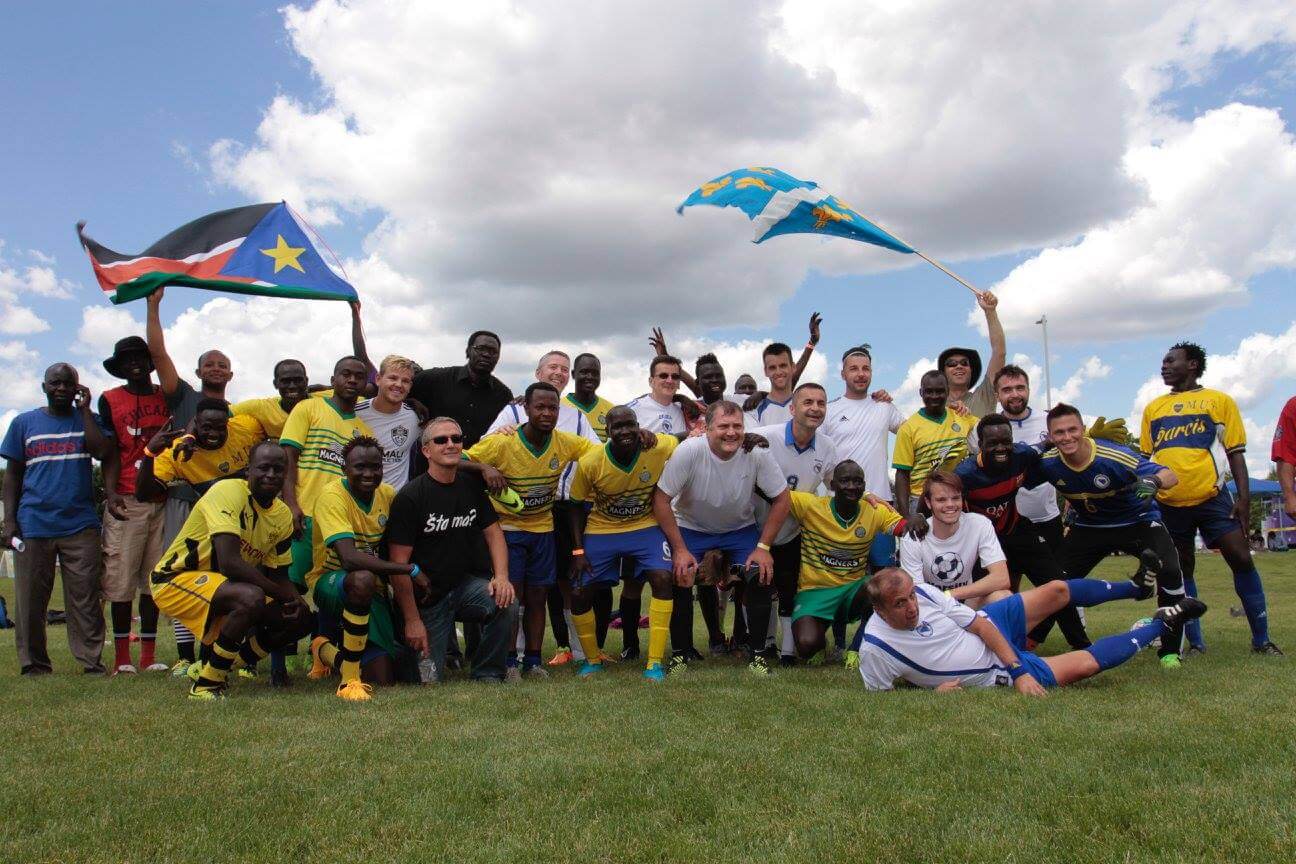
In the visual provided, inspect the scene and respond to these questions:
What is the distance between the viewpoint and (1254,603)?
7867 mm

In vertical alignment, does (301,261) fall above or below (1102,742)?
above

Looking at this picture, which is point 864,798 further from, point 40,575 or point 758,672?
point 40,575

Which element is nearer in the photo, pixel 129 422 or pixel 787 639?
pixel 787 639

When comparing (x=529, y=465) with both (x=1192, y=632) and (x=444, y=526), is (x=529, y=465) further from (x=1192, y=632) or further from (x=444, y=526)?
(x=1192, y=632)

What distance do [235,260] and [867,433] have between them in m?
6.44

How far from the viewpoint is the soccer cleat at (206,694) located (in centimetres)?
616

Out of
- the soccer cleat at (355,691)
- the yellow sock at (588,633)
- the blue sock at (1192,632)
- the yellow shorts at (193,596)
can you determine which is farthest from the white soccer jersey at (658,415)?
the blue sock at (1192,632)

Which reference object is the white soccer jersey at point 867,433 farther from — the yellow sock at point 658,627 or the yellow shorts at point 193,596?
the yellow shorts at point 193,596

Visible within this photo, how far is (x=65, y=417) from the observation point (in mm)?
8195

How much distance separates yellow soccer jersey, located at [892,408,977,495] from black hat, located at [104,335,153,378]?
686cm

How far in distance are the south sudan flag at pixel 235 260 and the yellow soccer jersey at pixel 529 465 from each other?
307cm

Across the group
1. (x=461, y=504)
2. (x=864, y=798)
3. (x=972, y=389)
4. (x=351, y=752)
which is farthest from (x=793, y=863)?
(x=972, y=389)

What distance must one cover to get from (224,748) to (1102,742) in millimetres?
4345

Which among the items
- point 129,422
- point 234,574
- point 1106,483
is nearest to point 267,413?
point 129,422
